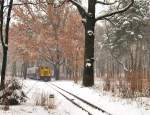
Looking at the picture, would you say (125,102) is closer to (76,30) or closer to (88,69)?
(88,69)

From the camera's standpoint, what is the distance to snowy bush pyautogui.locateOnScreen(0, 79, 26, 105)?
1227cm

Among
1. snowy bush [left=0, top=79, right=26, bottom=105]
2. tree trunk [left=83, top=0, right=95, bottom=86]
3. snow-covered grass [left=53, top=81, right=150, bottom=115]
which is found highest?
tree trunk [left=83, top=0, right=95, bottom=86]

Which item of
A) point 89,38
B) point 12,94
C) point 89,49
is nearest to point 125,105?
point 12,94

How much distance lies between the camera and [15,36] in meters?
46.8

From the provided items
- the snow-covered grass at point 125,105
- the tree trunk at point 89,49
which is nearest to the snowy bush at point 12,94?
the snow-covered grass at point 125,105

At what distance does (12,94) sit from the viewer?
12.5 meters

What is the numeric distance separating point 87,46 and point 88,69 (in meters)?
1.42

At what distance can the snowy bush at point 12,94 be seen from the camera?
1227 centimetres

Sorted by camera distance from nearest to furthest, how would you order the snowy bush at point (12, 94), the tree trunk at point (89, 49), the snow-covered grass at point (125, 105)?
1. the snow-covered grass at point (125, 105)
2. the snowy bush at point (12, 94)
3. the tree trunk at point (89, 49)

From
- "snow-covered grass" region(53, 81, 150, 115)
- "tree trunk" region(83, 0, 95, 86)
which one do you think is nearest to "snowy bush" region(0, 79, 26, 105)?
"snow-covered grass" region(53, 81, 150, 115)

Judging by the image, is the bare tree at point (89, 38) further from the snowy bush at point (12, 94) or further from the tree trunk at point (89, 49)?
the snowy bush at point (12, 94)

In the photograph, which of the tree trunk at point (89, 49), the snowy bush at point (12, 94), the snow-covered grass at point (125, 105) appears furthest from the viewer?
the tree trunk at point (89, 49)

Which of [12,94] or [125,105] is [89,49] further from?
[12,94]

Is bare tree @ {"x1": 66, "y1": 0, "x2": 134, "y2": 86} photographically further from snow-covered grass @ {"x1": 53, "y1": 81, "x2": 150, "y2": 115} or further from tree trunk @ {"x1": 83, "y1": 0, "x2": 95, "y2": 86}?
snow-covered grass @ {"x1": 53, "y1": 81, "x2": 150, "y2": 115}
